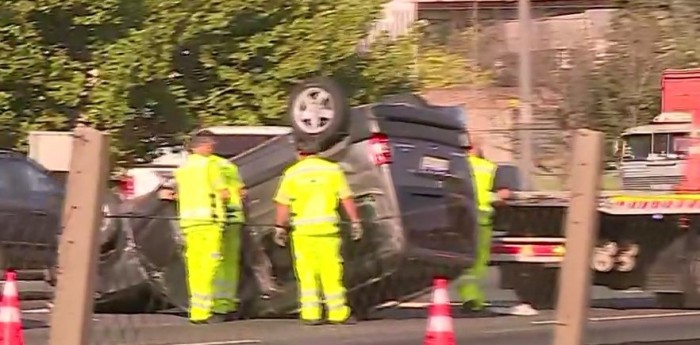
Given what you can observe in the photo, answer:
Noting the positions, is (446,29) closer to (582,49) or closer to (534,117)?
(582,49)

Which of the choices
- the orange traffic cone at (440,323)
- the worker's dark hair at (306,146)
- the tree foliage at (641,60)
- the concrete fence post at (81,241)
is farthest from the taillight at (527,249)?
the tree foliage at (641,60)

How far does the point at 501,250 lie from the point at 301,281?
7.41 ft

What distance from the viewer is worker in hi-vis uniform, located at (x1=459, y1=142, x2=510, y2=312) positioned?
12.3 metres

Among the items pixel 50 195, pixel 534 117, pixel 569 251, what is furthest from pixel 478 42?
pixel 569 251

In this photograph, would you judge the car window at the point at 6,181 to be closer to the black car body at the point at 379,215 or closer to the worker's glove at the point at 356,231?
the black car body at the point at 379,215

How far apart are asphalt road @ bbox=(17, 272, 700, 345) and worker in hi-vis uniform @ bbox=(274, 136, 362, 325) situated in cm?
22

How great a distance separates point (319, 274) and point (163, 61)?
44.8 feet

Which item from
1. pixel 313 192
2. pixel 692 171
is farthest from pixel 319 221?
pixel 692 171

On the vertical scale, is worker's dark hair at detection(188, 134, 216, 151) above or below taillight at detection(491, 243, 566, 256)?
above

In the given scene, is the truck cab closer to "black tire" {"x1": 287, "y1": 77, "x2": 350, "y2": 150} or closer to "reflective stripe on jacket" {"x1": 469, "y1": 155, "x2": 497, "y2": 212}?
"reflective stripe on jacket" {"x1": 469, "y1": 155, "x2": 497, "y2": 212}

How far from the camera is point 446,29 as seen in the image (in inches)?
1775

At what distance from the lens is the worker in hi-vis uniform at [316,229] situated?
1113 centimetres

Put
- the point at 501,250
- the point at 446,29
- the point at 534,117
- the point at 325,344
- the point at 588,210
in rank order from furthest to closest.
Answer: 1. the point at 446,29
2. the point at 534,117
3. the point at 501,250
4. the point at 325,344
5. the point at 588,210

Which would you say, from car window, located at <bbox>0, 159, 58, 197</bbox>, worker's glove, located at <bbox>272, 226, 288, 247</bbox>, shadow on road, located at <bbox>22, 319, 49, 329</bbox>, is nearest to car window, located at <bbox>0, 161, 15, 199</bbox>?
car window, located at <bbox>0, 159, 58, 197</bbox>
